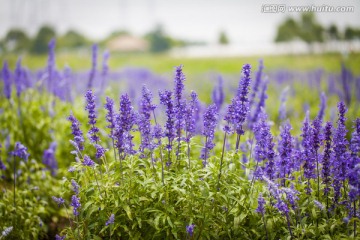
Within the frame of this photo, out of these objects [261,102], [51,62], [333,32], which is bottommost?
[261,102]

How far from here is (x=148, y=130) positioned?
133 inches

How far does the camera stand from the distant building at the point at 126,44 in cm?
8400

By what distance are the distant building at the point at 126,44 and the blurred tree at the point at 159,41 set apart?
9.56 feet

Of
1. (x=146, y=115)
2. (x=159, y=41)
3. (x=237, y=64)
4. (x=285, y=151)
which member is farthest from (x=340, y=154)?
(x=159, y=41)

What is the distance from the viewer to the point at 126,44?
287 feet

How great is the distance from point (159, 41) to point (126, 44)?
855cm

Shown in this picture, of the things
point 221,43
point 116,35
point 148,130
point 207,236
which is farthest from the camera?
point 116,35

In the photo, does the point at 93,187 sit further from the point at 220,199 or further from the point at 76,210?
the point at 220,199

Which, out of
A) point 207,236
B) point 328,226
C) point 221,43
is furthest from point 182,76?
point 221,43

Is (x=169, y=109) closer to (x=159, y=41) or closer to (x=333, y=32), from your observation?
(x=333, y=32)

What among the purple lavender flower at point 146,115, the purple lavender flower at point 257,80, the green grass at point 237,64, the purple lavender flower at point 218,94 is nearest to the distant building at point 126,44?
the green grass at point 237,64

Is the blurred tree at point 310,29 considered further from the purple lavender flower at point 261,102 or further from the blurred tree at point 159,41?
the blurred tree at point 159,41

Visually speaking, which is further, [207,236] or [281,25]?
[281,25]

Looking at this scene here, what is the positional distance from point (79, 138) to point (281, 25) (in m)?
45.0
